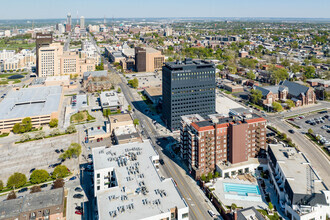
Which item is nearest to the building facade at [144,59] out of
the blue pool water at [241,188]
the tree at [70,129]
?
the tree at [70,129]

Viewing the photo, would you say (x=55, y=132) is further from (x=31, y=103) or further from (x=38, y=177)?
(x=31, y=103)

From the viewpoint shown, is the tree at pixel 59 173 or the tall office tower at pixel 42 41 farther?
the tall office tower at pixel 42 41

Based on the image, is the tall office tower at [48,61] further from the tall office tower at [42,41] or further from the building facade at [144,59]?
the building facade at [144,59]

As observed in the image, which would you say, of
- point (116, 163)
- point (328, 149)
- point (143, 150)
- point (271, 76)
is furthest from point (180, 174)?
point (271, 76)

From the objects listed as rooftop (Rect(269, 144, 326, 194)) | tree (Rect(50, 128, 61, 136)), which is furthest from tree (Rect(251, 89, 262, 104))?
tree (Rect(50, 128, 61, 136))

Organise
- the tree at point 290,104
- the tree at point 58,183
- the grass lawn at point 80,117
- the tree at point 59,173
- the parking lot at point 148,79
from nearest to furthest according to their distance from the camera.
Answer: the tree at point 58,183, the tree at point 59,173, the grass lawn at point 80,117, the tree at point 290,104, the parking lot at point 148,79

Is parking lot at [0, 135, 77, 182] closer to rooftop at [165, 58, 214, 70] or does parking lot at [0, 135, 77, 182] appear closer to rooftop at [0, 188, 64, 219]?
rooftop at [0, 188, 64, 219]
